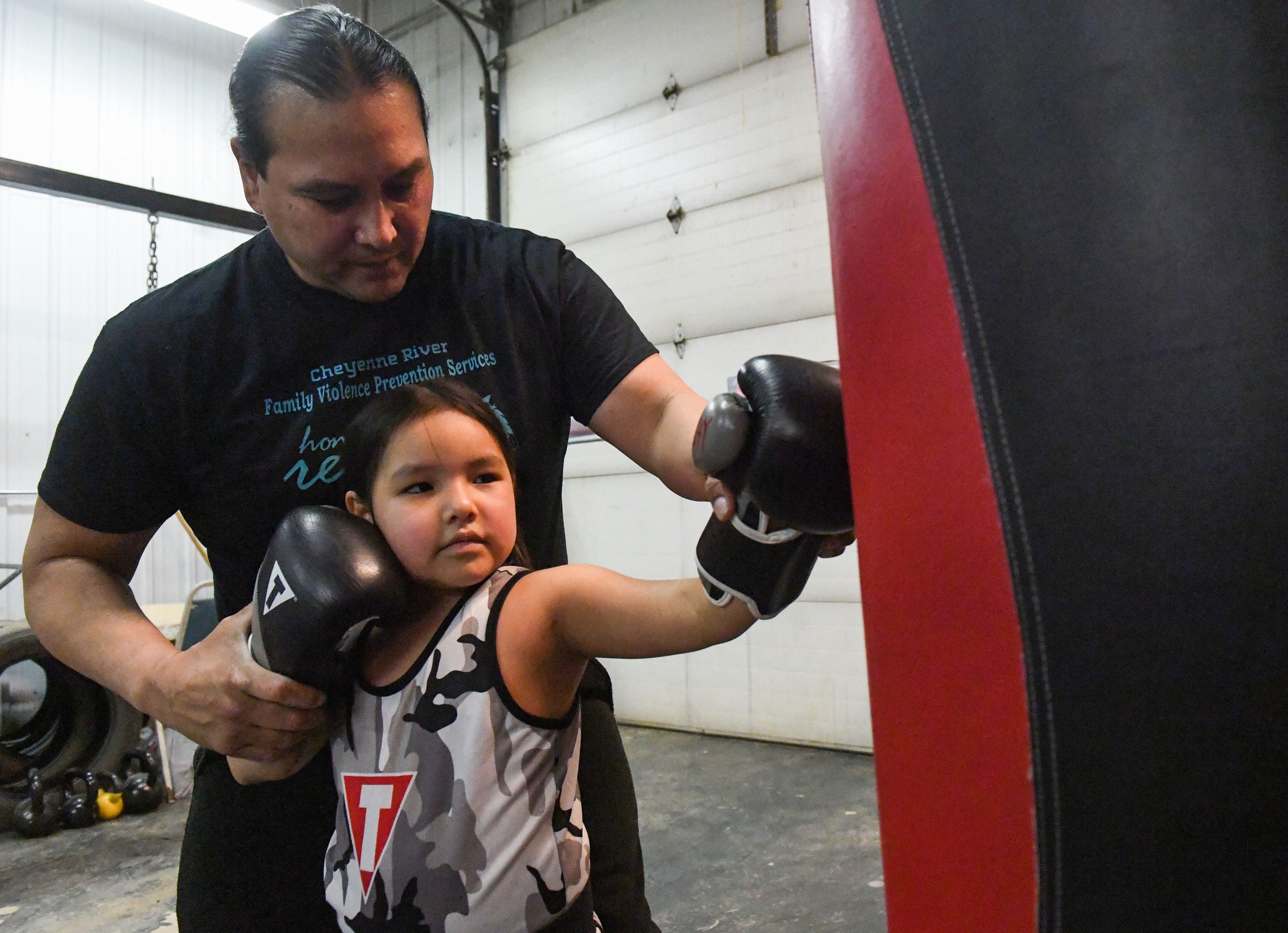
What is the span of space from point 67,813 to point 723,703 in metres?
2.67

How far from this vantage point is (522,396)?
1229mm

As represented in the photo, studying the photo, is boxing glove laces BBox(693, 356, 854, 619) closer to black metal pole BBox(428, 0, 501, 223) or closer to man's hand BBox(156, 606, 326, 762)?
man's hand BBox(156, 606, 326, 762)

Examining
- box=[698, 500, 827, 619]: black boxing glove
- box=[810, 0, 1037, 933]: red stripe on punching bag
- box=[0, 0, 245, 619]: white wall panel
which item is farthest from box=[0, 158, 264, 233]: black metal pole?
box=[810, 0, 1037, 933]: red stripe on punching bag

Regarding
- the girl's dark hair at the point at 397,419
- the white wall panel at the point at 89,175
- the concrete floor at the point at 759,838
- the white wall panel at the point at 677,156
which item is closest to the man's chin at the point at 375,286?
the girl's dark hair at the point at 397,419

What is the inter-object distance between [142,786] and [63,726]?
0.58 metres

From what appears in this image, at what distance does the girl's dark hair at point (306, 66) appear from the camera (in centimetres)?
106

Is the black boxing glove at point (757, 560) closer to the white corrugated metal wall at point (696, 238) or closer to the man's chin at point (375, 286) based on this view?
the man's chin at point (375, 286)

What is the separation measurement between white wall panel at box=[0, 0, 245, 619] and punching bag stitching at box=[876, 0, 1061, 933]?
486 centimetres

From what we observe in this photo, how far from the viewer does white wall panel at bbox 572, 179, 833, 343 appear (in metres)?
3.92

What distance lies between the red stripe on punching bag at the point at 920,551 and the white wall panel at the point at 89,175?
4.77 metres

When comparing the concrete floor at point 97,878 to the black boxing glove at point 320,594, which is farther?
the concrete floor at point 97,878

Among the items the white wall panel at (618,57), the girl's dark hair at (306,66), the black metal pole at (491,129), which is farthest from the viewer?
the black metal pole at (491,129)

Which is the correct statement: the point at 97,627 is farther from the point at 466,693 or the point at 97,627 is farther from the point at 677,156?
the point at 677,156

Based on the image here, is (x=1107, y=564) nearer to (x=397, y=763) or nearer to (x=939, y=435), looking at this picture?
(x=939, y=435)
